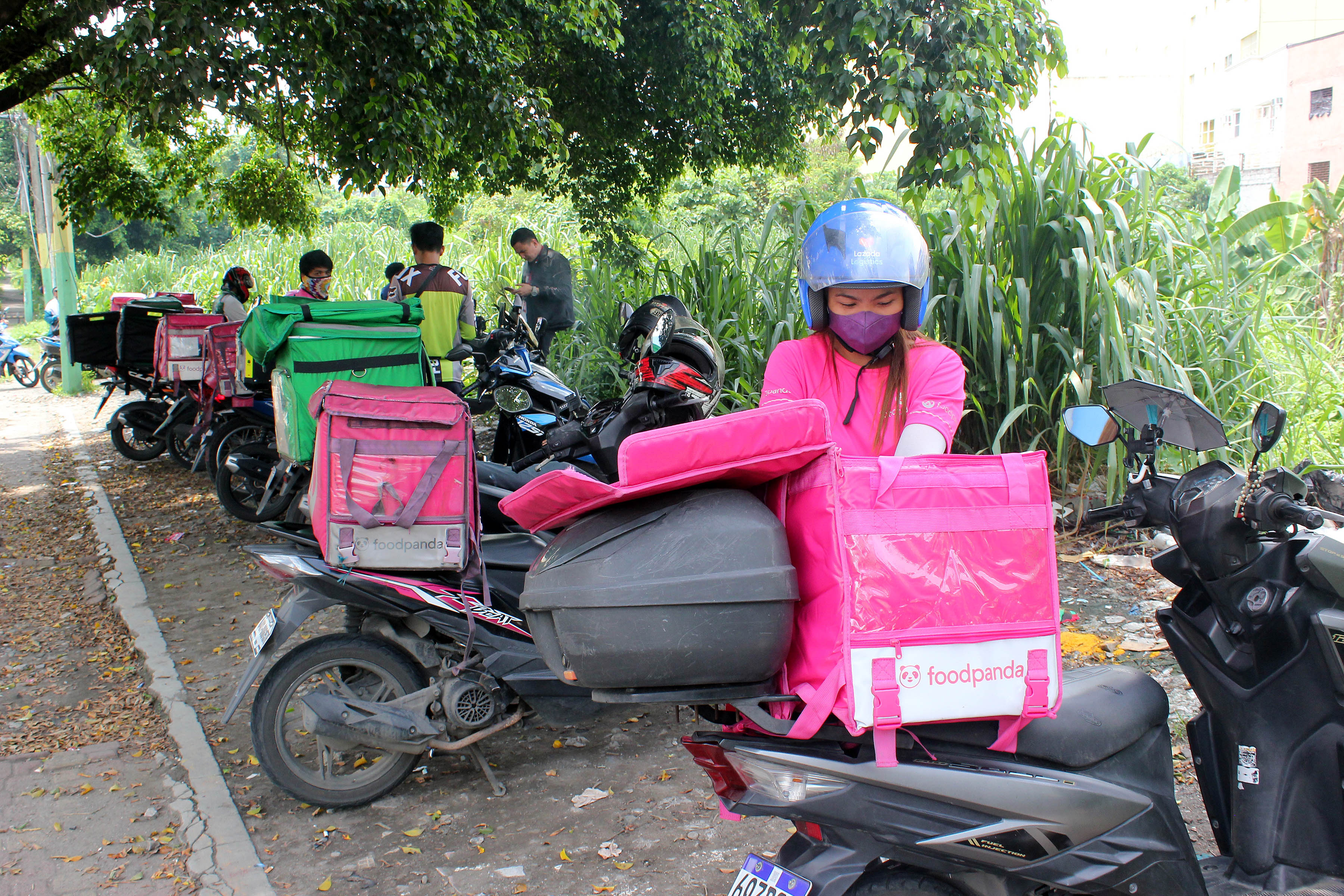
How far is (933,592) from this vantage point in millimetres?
1579

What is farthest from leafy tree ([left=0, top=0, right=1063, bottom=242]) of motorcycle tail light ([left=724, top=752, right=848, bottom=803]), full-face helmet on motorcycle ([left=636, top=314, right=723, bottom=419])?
motorcycle tail light ([left=724, top=752, right=848, bottom=803])

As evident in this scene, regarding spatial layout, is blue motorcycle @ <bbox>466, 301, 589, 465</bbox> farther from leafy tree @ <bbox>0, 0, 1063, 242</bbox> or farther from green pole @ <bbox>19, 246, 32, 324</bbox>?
green pole @ <bbox>19, 246, 32, 324</bbox>

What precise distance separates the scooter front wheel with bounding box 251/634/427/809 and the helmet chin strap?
167 centimetres

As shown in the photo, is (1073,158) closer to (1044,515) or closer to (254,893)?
(1044,515)

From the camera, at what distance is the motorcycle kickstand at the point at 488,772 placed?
10.3 ft

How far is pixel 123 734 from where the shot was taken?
3.67 metres

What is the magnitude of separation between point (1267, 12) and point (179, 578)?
5068 cm

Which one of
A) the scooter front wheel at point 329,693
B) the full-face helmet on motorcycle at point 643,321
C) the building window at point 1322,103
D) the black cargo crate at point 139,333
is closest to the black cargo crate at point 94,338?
the black cargo crate at point 139,333

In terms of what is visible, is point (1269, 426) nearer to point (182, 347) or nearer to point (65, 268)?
point (182, 347)

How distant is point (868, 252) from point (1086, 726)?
1063 millimetres

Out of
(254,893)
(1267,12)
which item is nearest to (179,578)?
(254,893)

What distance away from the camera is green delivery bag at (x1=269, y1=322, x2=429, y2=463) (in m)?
4.38

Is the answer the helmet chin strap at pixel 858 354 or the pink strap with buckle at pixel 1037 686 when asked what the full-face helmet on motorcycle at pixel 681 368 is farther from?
the pink strap with buckle at pixel 1037 686

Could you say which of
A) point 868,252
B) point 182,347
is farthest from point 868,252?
point 182,347
